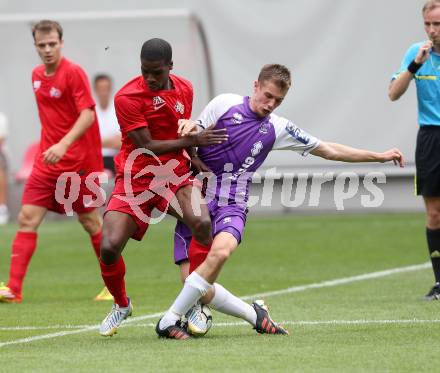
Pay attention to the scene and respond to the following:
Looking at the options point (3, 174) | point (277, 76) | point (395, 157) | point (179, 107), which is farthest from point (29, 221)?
point (3, 174)

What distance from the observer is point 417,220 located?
1958 cm

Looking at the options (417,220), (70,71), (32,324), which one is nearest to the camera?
(32,324)

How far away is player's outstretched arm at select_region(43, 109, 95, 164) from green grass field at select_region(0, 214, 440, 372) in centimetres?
123

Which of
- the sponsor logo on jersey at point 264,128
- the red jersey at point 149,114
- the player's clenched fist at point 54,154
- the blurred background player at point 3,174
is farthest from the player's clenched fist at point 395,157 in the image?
the blurred background player at point 3,174

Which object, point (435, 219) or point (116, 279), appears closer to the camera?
point (116, 279)

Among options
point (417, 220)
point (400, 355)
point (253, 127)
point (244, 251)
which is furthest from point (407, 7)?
point (400, 355)

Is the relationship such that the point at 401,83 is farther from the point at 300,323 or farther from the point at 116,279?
the point at 116,279

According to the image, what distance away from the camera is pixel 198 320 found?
8633 millimetres

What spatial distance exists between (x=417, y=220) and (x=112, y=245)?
11527mm

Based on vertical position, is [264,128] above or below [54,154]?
above

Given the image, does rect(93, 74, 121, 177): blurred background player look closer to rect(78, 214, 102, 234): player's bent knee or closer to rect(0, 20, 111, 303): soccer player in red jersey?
rect(0, 20, 111, 303): soccer player in red jersey

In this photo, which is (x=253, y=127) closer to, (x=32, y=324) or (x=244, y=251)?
(x=32, y=324)

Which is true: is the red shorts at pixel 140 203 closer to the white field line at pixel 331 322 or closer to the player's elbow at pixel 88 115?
the white field line at pixel 331 322

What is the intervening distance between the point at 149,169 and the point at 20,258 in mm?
2883
